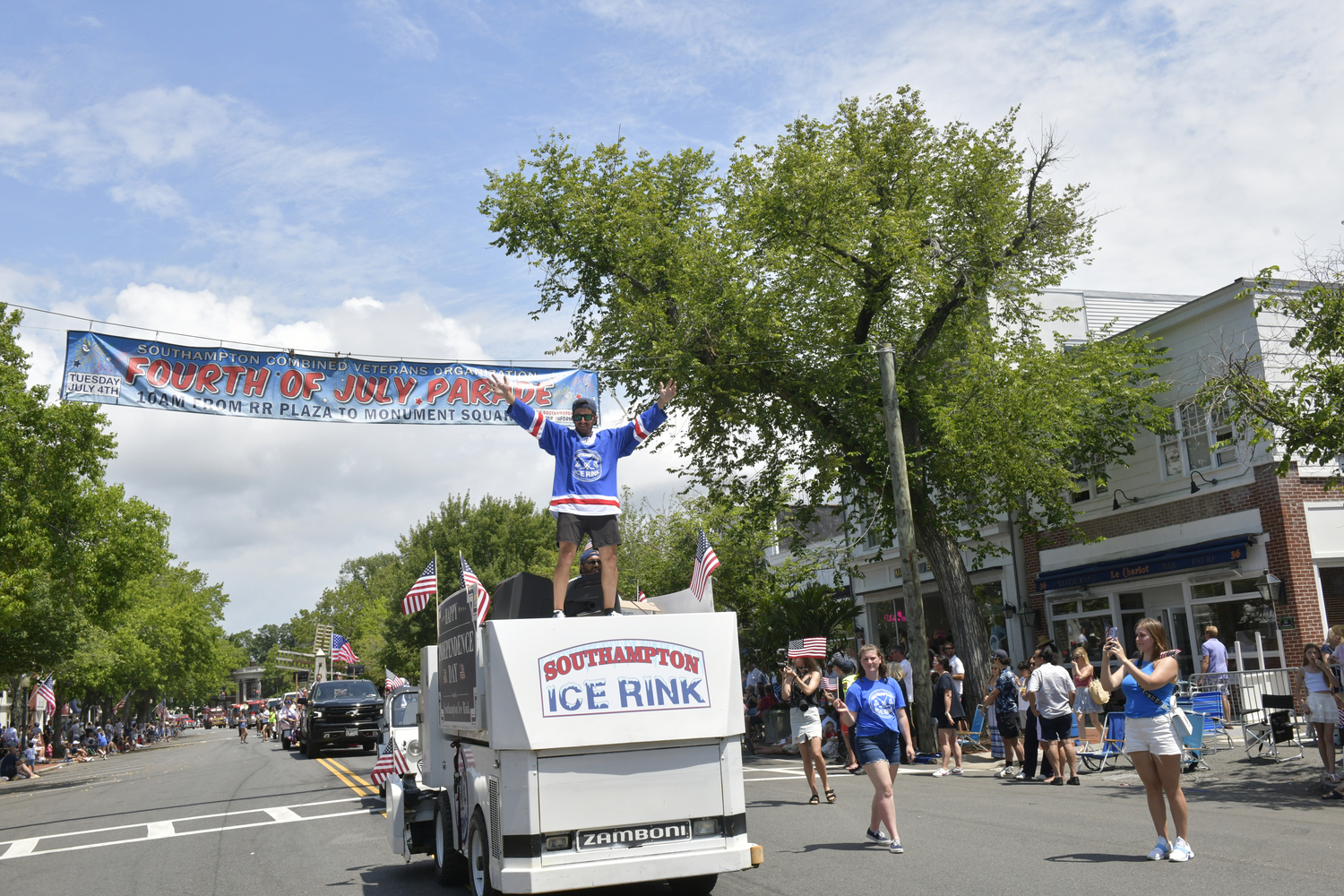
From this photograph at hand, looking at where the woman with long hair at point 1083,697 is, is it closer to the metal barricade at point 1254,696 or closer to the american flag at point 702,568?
the metal barricade at point 1254,696

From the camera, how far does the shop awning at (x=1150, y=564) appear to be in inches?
786

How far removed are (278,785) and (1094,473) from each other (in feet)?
57.7

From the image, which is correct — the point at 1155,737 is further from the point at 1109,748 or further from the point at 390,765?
the point at 1109,748

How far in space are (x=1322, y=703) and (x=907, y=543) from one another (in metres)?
7.13

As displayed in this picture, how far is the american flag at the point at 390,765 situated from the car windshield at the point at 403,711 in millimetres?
1516

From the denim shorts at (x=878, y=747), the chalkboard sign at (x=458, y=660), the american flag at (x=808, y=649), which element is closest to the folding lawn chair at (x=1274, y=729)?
the american flag at (x=808, y=649)

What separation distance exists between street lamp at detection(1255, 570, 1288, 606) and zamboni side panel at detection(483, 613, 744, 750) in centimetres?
1586

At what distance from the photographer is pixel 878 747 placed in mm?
9125

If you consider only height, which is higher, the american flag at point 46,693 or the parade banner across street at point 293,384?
the parade banner across street at point 293,384

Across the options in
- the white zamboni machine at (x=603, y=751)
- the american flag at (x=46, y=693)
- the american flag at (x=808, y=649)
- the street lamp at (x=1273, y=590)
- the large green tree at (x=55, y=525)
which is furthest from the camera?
the american flag at (x=46, y=693)

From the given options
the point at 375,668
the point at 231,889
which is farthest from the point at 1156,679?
the point at 375,668

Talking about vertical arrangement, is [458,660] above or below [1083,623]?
below

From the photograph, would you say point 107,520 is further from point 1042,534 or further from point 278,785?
point 1042,534

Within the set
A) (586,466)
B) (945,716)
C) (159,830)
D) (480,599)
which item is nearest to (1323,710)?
(945,716)
